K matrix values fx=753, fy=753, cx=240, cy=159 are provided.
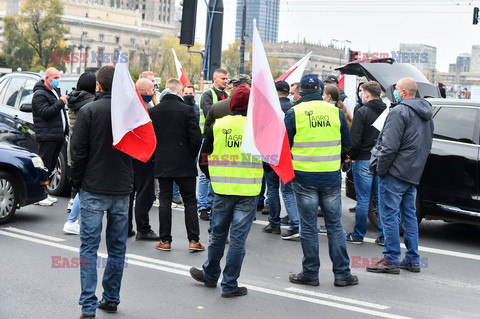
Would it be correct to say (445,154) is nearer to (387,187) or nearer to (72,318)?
(387,187)

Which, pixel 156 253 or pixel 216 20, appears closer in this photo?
pixel 156 253

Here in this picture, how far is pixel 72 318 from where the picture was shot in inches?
230

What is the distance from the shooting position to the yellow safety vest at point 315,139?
23.1ft

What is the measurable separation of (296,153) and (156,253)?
2121 mm

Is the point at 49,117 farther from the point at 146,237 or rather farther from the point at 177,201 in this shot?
the point at 146,237

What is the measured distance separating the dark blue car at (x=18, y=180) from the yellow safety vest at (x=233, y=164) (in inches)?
154

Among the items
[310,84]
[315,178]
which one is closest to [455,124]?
[310,84]

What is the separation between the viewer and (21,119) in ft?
40.3

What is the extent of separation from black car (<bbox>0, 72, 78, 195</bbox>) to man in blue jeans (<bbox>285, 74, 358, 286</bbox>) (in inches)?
218

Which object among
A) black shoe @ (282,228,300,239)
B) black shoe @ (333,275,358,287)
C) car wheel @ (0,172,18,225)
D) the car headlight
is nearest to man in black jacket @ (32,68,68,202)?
the car headlight

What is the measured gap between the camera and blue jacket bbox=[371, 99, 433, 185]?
7613 millimetres

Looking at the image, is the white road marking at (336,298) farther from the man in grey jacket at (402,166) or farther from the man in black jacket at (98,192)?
the man in black jacket at (98,192)

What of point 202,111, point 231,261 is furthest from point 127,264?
point 202,111

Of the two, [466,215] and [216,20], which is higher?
[216,20]
